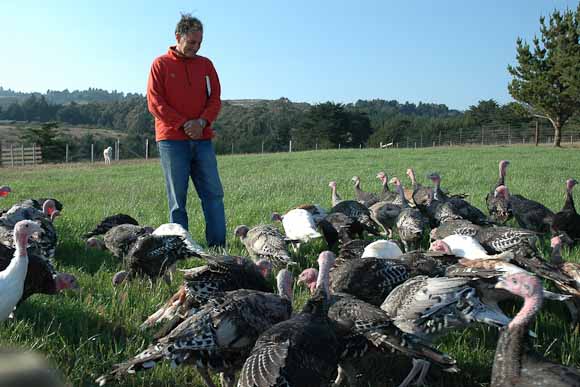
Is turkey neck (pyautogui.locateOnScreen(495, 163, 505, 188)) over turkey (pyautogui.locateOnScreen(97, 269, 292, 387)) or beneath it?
over

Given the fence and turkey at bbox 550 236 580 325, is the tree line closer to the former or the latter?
the fence

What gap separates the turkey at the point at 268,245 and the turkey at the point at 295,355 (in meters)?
3.17

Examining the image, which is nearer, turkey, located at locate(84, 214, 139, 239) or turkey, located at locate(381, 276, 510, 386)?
turkey, located at locate(381, 276, 510, 386)

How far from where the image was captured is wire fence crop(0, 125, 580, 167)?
4762 cm

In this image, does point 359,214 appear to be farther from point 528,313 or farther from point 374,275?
point 528,313

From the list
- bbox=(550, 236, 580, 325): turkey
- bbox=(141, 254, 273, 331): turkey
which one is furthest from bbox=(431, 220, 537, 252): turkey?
bbox=(141, 254, 273, 331): turkey

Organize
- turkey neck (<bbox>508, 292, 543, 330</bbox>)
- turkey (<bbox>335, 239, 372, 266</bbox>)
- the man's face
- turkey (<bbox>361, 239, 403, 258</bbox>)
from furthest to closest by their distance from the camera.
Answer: the man's face
turkey (<bbox>335, 239, 372, 266</bbox>)
turkey (<bbox>361, 239, 403, 258</bbox>)
turkey neck (<bbox>508, 292, 543, 330</bbox>)

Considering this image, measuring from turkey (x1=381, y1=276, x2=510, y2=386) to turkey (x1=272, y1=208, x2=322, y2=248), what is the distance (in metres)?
3.63

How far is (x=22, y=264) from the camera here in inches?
171

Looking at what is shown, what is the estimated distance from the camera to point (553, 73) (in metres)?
44.6

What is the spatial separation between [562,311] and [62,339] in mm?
4412

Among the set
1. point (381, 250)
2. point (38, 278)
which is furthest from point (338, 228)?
point (38, 278)

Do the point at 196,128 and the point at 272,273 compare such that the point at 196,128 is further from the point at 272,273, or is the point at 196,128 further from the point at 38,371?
the point at 38,371

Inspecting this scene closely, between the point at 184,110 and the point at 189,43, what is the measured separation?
894 mm
